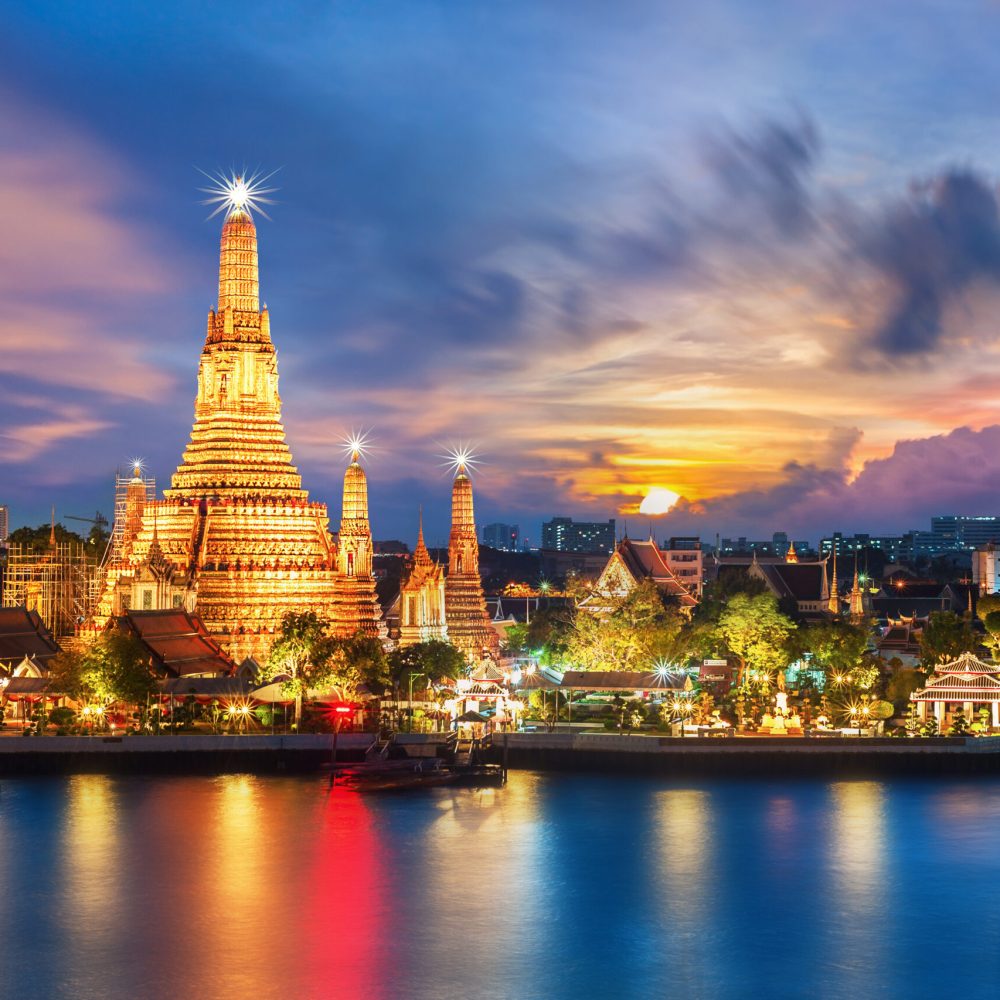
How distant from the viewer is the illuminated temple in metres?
70.4

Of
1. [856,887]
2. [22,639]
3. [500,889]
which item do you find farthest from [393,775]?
[22,639]

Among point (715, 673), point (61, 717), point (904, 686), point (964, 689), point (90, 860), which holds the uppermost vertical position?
point (715, 673)

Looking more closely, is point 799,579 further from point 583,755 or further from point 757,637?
point 583,755

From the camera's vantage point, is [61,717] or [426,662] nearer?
[61,717]

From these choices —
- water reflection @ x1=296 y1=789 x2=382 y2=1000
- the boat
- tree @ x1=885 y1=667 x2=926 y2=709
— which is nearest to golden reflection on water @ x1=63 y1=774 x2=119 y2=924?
water reflection @ x1=296 y1=789 x2=382 y2=1000

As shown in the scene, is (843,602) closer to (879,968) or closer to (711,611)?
(711,611)

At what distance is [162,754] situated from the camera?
60656 mm

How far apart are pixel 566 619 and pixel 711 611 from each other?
7982 mm

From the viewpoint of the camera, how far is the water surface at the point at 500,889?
1451 inches

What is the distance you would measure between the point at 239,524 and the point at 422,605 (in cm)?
1308

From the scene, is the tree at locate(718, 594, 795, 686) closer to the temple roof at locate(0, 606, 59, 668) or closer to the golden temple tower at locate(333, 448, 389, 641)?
the golden temple tower at locate(333, 448, 389, 641)

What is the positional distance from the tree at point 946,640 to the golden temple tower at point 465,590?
23.4 m

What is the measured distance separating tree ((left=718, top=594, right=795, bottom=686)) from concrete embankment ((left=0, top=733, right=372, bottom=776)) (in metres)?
21.4

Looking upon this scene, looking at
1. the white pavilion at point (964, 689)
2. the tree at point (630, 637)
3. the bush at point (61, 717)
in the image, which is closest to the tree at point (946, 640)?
the white pavilion at point (964, 689)
